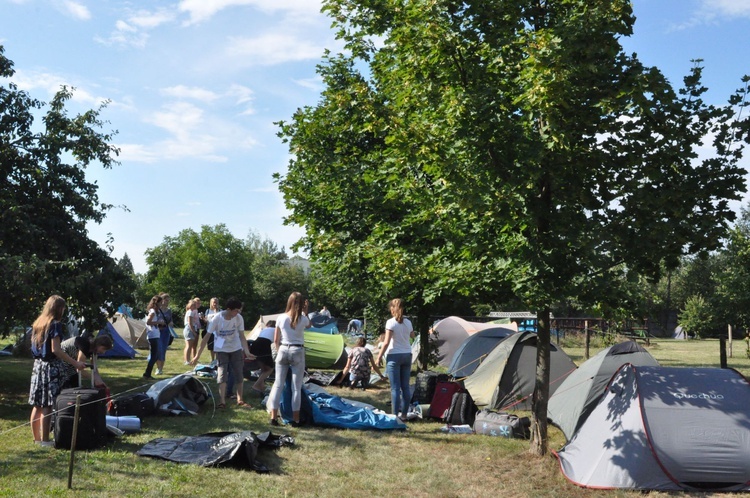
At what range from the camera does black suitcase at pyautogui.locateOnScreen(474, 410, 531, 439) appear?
9.28m

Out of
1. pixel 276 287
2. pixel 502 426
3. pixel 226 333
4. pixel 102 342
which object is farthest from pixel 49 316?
pixel 276 287

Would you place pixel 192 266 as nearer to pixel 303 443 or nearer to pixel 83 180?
pixel 83 180

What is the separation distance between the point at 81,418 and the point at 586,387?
6465mm

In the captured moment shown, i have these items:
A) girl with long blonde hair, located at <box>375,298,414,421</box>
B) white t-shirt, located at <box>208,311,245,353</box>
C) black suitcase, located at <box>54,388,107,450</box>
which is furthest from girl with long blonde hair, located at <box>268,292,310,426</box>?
black suitcase, located at <box>54,388,107,450</box>

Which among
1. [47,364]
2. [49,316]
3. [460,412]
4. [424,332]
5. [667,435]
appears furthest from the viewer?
[424,332]

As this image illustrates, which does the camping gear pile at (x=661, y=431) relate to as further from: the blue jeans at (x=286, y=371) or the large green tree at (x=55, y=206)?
the large green tree at (x=55, y=206)

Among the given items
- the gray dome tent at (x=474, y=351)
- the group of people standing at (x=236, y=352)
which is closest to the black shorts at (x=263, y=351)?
the group of people standing at (x=236, y=352)

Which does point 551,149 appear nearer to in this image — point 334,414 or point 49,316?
point 334,414

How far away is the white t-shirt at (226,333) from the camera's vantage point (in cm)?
1048

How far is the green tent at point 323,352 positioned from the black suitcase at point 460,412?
299 inches

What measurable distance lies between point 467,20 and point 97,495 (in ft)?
20.5

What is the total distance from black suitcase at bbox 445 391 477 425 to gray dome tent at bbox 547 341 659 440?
1176 mm

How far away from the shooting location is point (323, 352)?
17.4m

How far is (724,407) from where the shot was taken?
7.40m
